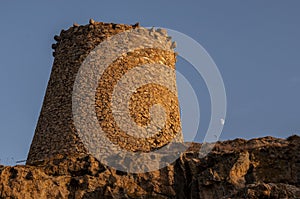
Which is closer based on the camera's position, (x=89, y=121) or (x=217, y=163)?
(x=217, y=163)

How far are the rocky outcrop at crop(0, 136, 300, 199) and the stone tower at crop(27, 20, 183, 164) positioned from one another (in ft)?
14.4

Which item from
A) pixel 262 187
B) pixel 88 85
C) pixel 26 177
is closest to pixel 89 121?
pixel 88 85

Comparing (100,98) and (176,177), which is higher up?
(100,98)

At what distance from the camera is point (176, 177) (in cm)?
1282

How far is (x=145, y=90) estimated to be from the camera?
1903 centimetres

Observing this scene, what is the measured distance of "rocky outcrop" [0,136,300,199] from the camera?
40.0 feet

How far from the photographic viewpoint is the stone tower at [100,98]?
1792cm

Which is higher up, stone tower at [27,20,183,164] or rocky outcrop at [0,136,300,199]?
stone tower at [27,20,183,164]

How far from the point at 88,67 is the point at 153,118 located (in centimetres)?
237

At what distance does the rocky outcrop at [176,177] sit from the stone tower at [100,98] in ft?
14.4

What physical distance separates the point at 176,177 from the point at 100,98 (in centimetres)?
610

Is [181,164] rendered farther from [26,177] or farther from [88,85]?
[88,85]

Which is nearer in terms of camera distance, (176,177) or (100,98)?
(176,177)

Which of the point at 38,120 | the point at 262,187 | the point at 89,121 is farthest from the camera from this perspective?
the point at 38,120
